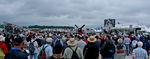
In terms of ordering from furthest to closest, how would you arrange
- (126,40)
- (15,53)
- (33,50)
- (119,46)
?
(126,40)
(33,50)
(119,46)
(15,53)

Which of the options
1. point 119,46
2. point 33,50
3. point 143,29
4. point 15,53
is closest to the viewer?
point 15,53

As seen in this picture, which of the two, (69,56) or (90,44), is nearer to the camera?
(69,56)

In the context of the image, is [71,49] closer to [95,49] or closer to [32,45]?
[95,49]

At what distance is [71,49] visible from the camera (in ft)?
20.1

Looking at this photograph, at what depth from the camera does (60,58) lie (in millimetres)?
5016

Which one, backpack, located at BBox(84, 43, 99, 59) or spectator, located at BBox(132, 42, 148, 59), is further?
backpack, located at BBox(84, 43, 99, 59)

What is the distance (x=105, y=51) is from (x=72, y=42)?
2.07 m

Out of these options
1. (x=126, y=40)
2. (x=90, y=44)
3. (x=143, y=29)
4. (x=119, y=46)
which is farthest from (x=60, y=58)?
(x=143, y=29)

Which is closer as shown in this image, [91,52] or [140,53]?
[140,53]

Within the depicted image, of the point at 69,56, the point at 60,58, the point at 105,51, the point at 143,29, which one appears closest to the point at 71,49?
the point at 69,56

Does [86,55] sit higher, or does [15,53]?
[15,53]

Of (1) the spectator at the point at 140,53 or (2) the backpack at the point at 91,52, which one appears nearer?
(1) the spectator at the point at 140,53

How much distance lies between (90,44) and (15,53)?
4.06m

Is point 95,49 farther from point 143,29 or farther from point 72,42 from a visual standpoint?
point 143,29
